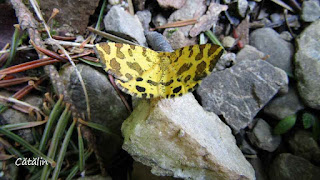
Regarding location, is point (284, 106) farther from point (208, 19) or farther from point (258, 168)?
point (208, 19)

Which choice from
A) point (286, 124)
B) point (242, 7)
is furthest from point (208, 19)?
point (286, 124)

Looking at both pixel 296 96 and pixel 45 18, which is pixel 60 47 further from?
pixel 296 96

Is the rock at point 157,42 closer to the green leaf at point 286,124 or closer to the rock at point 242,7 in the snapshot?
the rock at point 242,7

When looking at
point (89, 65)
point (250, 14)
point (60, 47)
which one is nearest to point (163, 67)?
point (89, 65)

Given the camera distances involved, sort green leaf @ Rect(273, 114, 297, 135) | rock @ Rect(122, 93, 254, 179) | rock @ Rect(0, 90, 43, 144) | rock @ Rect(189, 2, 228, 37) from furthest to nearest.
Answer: rock @ Rect(189, 2, 228, 37) < green leaf @ Rect(273, 114, 297, 135) < rock @ Rect(0, 90, 43, 144) < rock @ Rect(122, 93, 254, 179)

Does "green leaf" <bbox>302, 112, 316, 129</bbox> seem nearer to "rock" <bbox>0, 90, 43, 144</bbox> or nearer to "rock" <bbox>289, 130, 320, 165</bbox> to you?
"rock" <bbox>289, 130, 320, 165</bbox>

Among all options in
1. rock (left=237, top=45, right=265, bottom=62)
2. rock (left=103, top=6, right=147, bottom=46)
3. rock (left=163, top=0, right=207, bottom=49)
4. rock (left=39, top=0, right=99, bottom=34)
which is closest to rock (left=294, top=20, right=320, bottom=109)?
rock (left=237, top=45, right=265, bottom=62)

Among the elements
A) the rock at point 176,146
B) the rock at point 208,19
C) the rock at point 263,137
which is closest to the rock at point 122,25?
the rock at point 208,19
